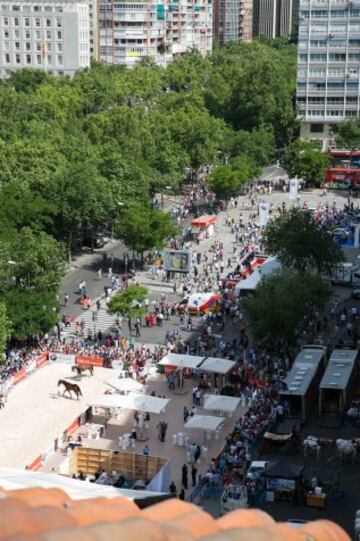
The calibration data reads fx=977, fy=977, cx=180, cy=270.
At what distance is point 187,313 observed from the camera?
171 feet

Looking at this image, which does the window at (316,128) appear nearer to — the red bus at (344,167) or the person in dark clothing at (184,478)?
the red bus at (344,167)

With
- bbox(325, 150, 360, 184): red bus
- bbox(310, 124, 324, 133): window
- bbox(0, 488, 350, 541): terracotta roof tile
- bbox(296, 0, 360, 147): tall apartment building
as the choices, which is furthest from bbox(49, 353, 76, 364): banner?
bbox(310, 124, 324, 133): window

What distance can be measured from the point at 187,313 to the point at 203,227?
19862 millimetres

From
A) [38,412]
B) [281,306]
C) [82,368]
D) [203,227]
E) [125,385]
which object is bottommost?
[38,412]

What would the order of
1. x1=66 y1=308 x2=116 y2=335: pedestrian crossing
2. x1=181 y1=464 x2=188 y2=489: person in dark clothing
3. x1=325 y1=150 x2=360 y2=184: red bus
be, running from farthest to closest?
x1=325 y1=150 x2=360 y2=184: red bus → x1=66 y1=308 x2=116 y2=335: pedestrian crossing → x1=181 y1=464 x2=188 y2=489: person in dark clothing

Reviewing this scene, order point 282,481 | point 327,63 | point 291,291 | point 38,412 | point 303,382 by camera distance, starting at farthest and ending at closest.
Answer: point 327,63, point 291,291, point 38,412, point 303,382, point 282,481

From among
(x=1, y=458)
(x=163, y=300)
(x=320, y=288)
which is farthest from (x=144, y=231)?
(x=1, y=458)

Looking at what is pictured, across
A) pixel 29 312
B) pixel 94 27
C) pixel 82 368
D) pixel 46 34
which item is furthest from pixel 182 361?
pixel 94 27

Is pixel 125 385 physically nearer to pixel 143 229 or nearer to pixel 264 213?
pixel 143 229

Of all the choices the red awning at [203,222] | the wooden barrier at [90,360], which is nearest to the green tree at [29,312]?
the wooden barrier at [90,360]

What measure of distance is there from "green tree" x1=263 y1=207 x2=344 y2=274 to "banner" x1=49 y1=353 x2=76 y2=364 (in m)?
14.8

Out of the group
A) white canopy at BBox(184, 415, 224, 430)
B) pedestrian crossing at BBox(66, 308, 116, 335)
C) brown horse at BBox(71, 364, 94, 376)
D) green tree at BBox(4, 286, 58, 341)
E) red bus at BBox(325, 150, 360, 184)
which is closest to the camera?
white canopy at BBox(184, 415, 224, 430)

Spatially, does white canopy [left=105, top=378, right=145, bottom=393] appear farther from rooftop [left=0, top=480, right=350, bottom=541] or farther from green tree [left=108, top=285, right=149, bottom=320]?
rooftop [left=0, top=480, right=350, bottom=541]

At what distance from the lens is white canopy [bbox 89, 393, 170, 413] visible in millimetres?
36969
